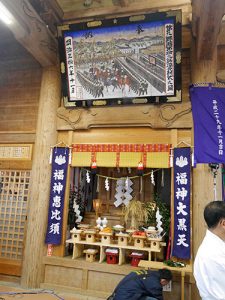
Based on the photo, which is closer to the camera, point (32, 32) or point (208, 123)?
point (208, 123)

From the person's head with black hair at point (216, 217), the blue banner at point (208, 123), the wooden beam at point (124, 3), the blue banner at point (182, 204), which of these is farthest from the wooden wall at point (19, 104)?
the person's head with black hair at point (216, 217)

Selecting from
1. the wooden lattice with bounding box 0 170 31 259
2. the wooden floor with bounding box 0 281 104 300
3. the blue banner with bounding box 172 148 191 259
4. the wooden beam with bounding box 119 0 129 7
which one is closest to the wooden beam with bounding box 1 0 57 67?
the wooden beam with bounding box 119 0 129 7

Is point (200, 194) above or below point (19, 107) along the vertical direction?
below

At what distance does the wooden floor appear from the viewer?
492 centimetres

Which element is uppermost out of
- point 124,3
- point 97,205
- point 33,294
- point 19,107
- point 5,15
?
point 124,3

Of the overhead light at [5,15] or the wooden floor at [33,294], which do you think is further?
the wooden floor at [33,294]

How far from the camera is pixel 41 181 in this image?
5.74 meters

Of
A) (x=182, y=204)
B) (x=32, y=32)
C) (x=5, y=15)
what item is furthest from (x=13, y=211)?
(x=5, y=15)

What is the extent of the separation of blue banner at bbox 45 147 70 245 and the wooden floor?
91 centimetres

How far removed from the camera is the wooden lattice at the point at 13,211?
5867 mm

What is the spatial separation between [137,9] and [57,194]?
4212 millimetres

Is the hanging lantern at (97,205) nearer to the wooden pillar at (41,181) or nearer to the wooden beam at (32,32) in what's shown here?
the wooden pillar at (41,181)

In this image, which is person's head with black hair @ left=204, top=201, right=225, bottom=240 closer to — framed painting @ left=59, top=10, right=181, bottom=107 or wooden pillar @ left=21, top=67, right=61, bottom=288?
framed painting @ left=59, top=10, right=181, bottom=107

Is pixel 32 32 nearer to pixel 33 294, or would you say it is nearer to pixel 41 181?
pixel 41 181
